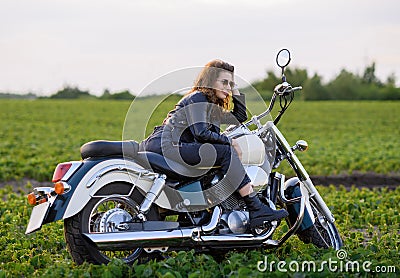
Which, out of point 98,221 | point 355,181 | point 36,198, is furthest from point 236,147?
point 355,181

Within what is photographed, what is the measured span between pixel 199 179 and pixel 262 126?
2.73 feet

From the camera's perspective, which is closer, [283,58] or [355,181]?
[283,58]

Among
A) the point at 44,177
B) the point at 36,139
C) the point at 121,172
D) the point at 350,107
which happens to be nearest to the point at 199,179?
the point at 121,172

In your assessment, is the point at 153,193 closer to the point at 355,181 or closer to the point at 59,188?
the point at 59,188

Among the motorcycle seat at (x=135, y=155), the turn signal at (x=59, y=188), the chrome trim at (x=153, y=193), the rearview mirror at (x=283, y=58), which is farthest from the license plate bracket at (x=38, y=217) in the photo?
the rearview mirror at (x=283, y=58)

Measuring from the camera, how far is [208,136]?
6012mm

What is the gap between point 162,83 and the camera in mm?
6160

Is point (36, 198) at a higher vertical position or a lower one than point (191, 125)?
lower

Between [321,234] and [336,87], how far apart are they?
67.6 metres

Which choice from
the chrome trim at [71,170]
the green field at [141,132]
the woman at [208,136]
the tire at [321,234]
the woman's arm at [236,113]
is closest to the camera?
the chrome trim at [71,170]

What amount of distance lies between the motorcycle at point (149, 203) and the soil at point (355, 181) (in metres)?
7.21

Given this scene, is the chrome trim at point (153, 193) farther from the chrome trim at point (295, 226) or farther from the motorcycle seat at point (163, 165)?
the chrome trim at point (295, 226)

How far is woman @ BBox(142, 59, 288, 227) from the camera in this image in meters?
6.03

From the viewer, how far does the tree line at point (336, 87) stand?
69.4m
